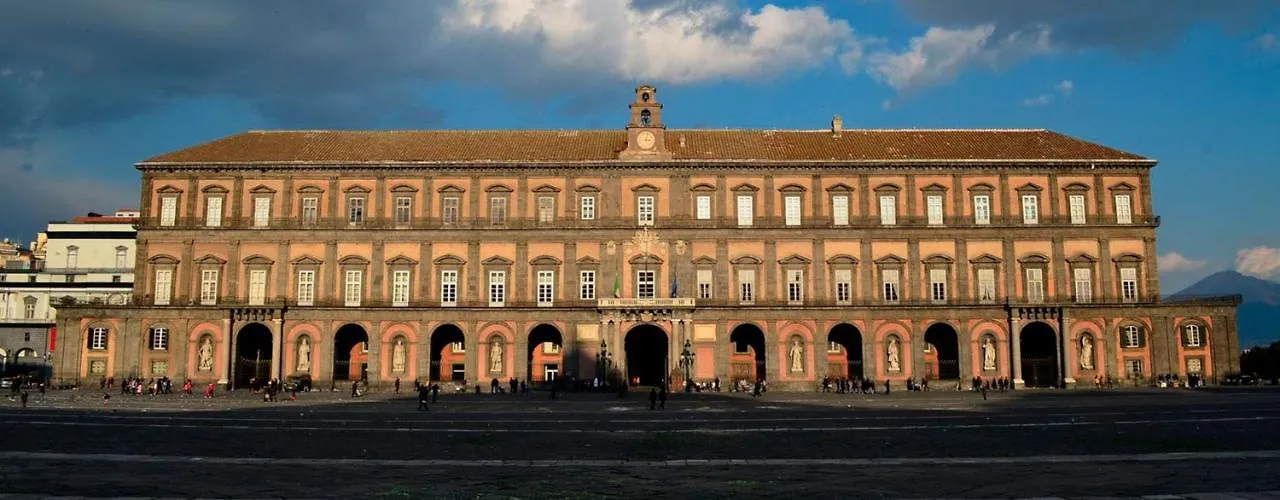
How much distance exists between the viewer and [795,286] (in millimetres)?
57625

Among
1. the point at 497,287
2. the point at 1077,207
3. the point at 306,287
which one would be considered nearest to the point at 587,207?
the point at 497,287

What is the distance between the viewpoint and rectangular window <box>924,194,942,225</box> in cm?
5819

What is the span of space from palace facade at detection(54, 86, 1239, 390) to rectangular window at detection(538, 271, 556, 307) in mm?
177

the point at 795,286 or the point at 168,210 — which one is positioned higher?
the point at 168,210

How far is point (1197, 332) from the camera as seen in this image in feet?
188

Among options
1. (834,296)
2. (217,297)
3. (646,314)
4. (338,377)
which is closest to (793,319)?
(834,296)

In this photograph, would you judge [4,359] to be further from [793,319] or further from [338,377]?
[793,319]

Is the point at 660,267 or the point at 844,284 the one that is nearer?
the point at 844,284

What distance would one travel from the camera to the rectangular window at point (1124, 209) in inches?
2292

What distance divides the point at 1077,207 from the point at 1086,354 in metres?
8.72

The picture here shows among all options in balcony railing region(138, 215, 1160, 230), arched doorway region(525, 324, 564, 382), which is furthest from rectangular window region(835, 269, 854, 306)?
arched doorway region(525, 324, 564, 382)

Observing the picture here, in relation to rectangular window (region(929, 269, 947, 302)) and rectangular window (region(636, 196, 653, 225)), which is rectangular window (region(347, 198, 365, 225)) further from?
rectangular window (region(929, 269, 947, 302))

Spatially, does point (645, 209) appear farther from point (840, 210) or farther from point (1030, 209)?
point (1030, 209)

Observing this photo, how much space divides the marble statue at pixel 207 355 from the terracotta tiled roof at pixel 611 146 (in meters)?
10.9
